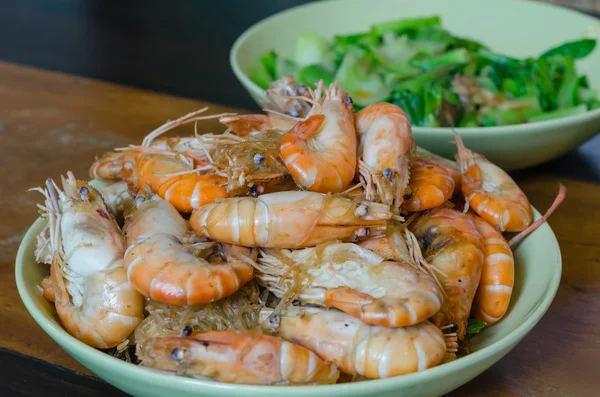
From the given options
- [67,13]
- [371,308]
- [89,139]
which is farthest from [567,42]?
[67,13]

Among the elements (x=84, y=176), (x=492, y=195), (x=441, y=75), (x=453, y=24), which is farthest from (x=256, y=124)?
(x=453, y=24)

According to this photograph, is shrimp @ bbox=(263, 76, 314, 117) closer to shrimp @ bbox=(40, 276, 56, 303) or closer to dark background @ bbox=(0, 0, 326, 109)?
shrimp @ bbox=(40, 276, 56, 303)

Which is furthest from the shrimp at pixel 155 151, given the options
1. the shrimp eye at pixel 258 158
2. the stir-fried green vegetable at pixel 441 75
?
the stir-fried green vegetable at pixel 441 75

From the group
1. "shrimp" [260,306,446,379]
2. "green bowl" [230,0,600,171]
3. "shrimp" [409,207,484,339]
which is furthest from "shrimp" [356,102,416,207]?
"green bowl" [230,0,600,171]

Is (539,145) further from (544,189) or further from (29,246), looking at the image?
(29,246)

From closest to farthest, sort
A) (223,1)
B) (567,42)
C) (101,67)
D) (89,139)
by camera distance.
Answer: (89,139) < (567,42) < (101,67) < (223,1)
